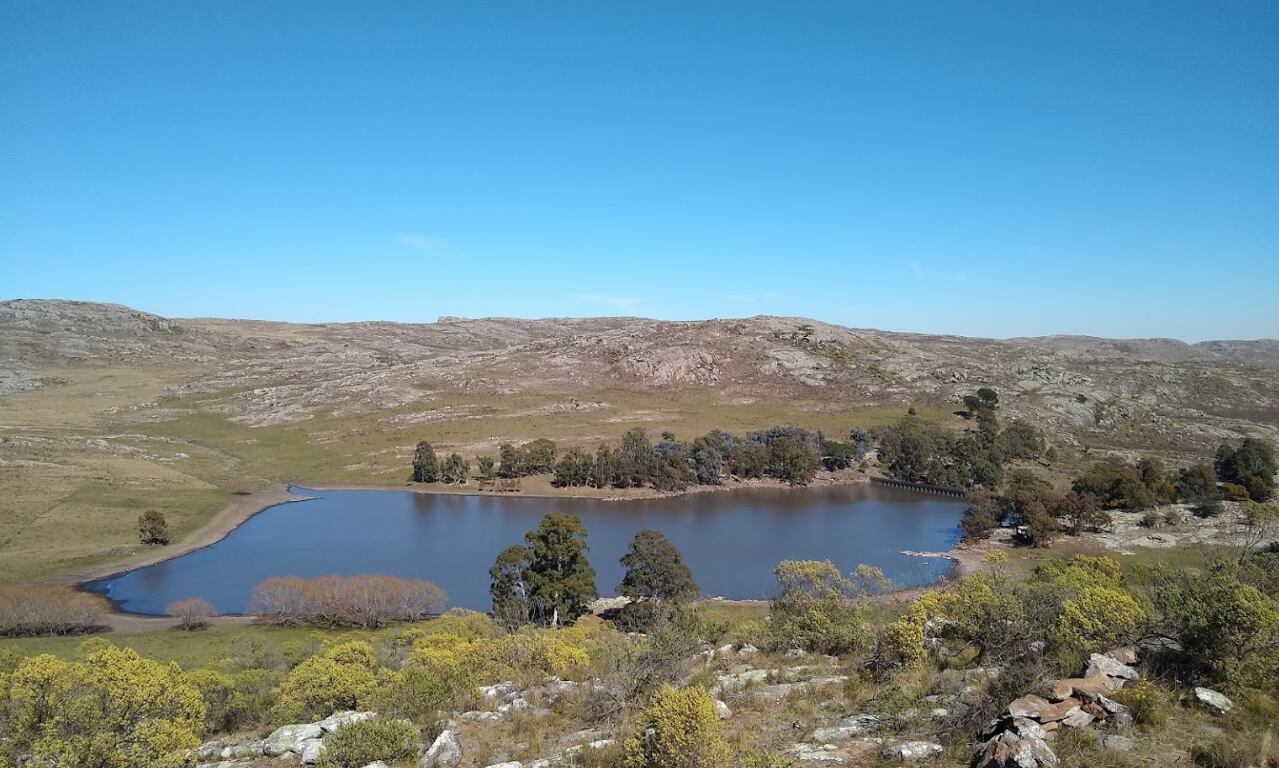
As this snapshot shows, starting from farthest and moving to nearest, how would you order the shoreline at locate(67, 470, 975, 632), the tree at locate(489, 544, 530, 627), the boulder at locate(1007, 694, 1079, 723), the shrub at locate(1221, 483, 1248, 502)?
the shrub at locate(1221, 483, 1248, 502)
the shoreline at locate(67, 470, 975, 632)
the tree at locate(489, 544, 530, 627)
the boulder at locate(1007, 694, 1079, 723)

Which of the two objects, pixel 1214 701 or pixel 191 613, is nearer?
pixel 1214 701

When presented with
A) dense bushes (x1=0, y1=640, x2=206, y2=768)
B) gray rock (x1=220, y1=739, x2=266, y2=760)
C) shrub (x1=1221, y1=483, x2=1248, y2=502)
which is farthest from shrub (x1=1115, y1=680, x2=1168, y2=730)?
shrub (x1=1221, y1=483, x2=1248, y2=502)

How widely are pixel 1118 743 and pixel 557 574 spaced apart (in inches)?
1353

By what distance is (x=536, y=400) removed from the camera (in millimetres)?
130250

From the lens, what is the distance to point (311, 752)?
1501 centimetres

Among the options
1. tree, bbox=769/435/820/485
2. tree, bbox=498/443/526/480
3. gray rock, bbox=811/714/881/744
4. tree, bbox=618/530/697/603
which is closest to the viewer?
gray rock, bbox=811/714/881/744

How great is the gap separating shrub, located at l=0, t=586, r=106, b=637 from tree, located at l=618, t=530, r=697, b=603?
3458 centimetres

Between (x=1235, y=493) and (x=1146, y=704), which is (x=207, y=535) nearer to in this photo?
(x=1146, y=704)

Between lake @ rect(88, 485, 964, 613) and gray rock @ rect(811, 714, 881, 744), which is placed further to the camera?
lake @ rect(88, 485, 964, 613)

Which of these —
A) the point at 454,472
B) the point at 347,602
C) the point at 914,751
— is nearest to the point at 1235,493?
the point at 914,751

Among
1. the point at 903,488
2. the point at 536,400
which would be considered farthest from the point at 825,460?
the point at 536,400

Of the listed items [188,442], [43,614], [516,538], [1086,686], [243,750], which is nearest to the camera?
[1086,686]

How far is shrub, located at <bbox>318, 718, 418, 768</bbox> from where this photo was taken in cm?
1351

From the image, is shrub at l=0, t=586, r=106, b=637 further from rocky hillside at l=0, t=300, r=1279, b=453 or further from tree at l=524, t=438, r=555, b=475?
rocky hillside at l=0, t=300, r=1279, b=453
